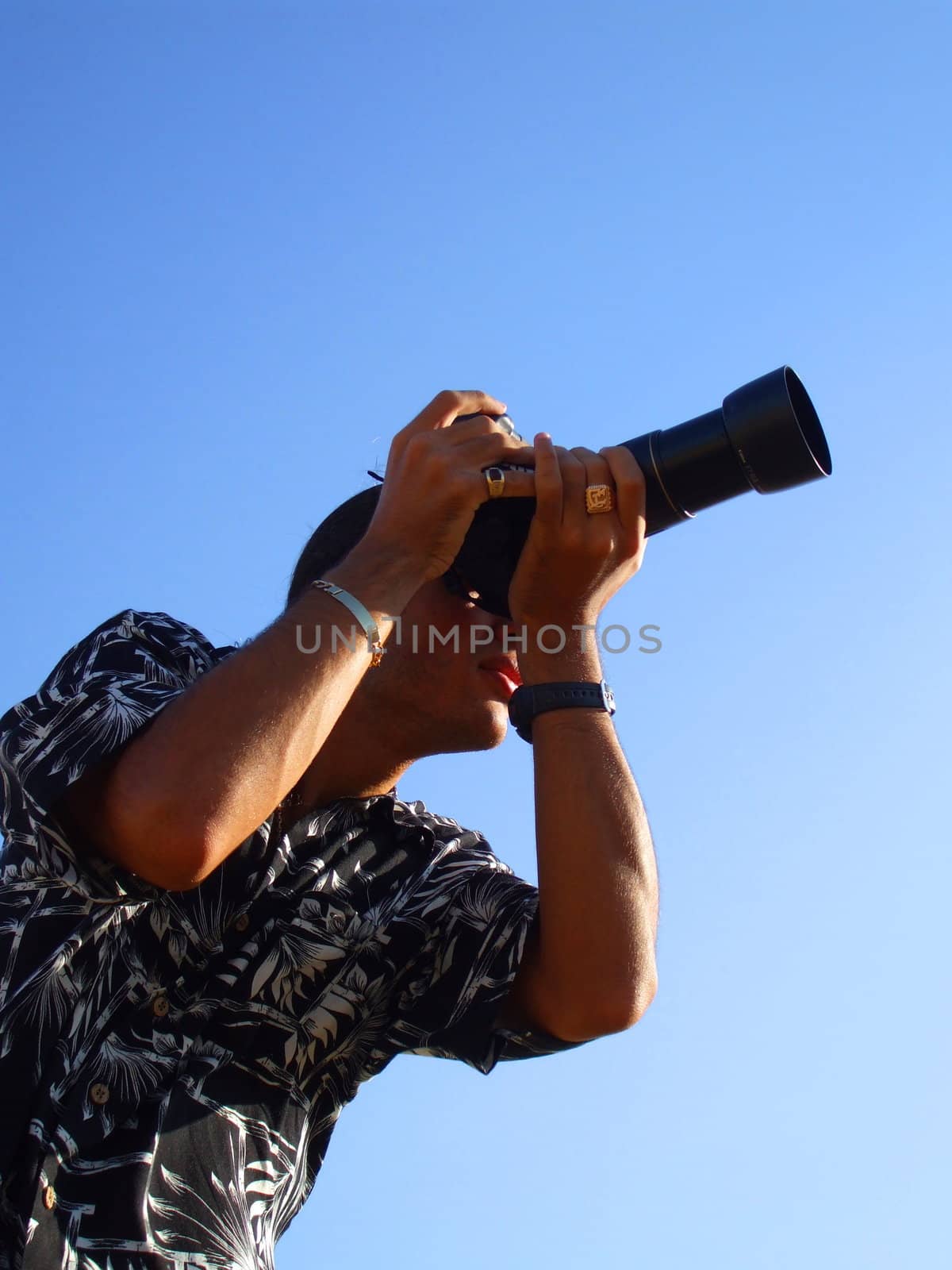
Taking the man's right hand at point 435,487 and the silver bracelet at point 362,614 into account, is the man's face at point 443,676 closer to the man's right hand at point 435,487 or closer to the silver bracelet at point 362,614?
the man's right hand at point 435,487

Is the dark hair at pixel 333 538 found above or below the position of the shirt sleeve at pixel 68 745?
above

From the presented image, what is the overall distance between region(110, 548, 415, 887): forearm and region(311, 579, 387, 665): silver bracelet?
5 centimetres

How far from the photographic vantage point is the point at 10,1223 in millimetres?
1974

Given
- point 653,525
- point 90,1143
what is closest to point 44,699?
point 90,1143

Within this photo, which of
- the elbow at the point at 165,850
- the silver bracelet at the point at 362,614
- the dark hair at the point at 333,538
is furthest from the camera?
the dark hair at the point at 333,538

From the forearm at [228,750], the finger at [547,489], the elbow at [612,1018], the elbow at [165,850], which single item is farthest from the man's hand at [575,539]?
the elbow at [165,850]

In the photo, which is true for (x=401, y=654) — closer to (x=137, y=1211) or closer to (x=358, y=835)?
(x=358, y=835)

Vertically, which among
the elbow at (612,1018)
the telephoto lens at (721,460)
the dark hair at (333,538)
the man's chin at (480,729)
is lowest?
the elbow at (612,1018)

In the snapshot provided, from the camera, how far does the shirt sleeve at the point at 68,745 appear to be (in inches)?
79.0

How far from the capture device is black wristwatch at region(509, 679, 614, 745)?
2473mm

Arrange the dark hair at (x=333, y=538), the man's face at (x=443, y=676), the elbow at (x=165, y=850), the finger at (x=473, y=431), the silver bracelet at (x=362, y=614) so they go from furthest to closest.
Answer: the dark hair at (x=333, y=538) → the man's face at (x=443, y=676) → the finger at (x=473, y=431) → the silver bracelet at (x=362, y=614) → the elbow at (x=165, y=850)

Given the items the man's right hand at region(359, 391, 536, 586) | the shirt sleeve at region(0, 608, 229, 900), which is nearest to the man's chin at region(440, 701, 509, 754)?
the man's right hand at region(359, 391, 536, 586)

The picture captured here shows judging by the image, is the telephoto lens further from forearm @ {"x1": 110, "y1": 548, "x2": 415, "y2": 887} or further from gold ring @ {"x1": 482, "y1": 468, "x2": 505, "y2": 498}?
forearm @ {"x1": 110, "y1": 548, "x2": 415, "y2": 887}

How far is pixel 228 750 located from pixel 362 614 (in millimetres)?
350
